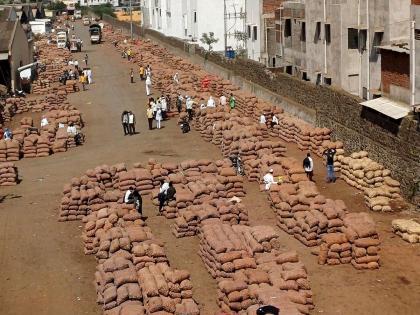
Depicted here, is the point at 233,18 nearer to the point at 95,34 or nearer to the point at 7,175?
the point at 95,34

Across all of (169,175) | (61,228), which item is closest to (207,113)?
(169,175)

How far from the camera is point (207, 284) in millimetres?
18281

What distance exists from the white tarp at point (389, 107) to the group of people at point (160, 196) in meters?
7.92

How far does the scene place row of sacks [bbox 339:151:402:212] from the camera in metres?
23.7

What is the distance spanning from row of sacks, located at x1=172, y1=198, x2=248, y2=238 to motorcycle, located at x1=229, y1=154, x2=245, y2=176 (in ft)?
19.9

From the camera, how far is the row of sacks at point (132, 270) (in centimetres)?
1597

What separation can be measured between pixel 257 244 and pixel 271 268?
1.33m

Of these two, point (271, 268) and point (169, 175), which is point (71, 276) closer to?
point (271, 268)

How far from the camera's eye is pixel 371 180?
Result: 985 inches

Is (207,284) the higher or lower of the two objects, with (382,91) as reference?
lower

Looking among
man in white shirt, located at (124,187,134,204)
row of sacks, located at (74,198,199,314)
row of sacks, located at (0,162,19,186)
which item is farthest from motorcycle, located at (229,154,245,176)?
row of sacks, located at (0,162,19,186)

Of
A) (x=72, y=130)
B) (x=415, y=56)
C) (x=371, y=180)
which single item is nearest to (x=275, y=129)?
(x=72, y=130)

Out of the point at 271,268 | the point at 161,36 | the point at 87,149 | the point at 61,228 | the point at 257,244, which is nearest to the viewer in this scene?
the point at 271,268

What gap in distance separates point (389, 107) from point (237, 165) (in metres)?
6.14
